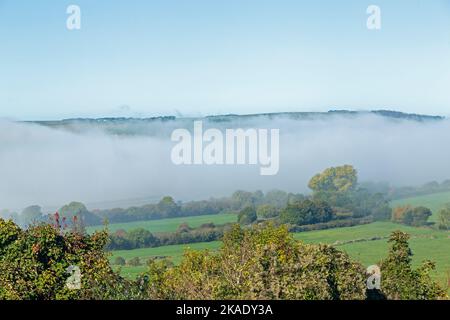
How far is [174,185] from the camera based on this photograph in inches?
704

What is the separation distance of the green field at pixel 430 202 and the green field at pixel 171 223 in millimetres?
4679

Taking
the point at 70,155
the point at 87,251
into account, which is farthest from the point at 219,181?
the point at 87,251

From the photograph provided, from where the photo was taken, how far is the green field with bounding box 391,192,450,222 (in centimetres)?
1898

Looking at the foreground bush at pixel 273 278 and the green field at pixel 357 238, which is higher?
the foreground bush at pixel 273 278

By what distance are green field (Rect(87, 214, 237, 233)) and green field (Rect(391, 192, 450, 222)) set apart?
184 inches

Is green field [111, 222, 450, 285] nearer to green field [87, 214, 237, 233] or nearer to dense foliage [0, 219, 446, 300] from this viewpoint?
green field [87, 214, 237, 233]

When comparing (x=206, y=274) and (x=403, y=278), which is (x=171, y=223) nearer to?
(x=206, y=274)

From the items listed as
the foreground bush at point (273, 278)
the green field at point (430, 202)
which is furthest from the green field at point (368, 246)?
the foreground bush at point (273, 278)

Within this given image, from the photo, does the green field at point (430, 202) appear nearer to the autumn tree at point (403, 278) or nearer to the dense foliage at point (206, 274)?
the autumn tree at point (403, 278)

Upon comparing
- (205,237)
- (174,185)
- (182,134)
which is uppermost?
(182,134)

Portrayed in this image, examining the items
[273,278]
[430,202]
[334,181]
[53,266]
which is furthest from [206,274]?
[430,202]

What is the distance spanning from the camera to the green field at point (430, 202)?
19.0m
